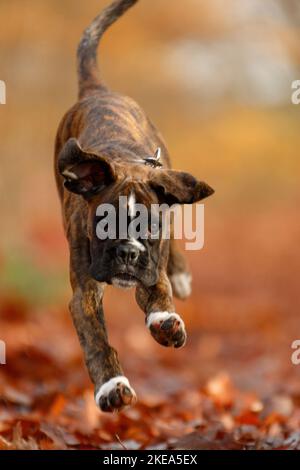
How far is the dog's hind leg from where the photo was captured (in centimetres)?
576

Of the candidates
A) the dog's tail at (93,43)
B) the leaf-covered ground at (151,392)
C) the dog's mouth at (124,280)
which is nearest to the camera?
the dog's mouth at (124,280)

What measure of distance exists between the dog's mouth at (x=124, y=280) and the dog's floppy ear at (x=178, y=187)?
1.37ft

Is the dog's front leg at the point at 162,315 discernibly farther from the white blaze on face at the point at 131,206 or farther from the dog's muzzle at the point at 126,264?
the white blaze on face at the point at 131,206

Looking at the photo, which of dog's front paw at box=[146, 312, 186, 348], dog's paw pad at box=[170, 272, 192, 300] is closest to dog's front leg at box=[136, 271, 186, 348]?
dog's front paw at box=[146, 312, 186, 348]

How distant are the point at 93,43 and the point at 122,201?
7.25ft


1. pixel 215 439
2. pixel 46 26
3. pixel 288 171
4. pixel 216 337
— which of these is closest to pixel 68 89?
pixel 46 26

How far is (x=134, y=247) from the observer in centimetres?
384

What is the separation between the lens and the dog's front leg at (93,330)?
4.13 m

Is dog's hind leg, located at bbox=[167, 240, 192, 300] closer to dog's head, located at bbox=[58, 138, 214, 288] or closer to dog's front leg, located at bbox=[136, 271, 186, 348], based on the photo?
dog's front leg, located at bbox=[136, 271, 186, 348]

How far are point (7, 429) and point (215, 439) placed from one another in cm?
155

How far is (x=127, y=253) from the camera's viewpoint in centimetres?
383

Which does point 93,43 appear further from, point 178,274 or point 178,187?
point 178,187

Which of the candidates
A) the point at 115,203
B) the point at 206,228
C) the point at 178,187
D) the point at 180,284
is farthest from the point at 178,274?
the point at 206,228

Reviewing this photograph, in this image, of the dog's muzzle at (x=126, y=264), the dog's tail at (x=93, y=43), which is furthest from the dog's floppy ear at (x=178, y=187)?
the dog's tail at (x=93, y=43)
